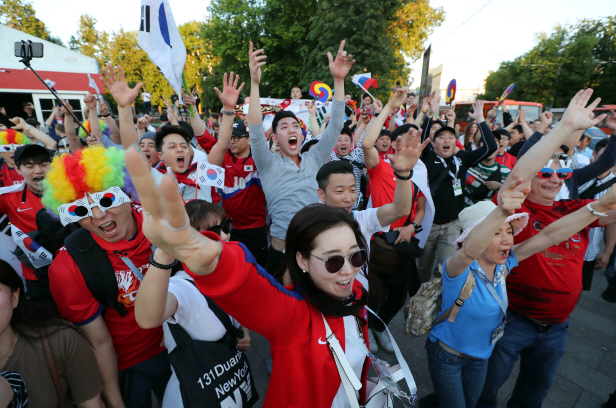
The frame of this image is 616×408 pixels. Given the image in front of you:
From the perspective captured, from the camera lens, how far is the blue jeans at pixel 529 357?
2256 millimetres

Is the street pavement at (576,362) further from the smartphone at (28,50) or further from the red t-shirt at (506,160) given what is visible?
the smartphone at (28,50)

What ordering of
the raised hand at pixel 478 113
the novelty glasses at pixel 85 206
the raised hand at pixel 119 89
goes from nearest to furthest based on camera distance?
the novelty glasses at pixel 85 206 → the raised hand at pixel 119 89 → the raised hand at pixel 478 113

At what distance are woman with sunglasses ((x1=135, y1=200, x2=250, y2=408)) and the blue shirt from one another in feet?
4.25

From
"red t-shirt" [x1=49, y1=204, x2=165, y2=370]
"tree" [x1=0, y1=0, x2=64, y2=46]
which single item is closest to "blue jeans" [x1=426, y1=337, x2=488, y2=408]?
"red t-shirt" [x1=49, y1=204, x2=165, y2=370]

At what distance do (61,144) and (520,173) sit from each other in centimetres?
812

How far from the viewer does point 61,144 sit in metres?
6.57

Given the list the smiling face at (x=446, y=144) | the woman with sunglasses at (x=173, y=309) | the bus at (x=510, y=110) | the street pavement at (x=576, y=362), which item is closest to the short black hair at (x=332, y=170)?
the woman with sunglasses at (x=173, y=309)

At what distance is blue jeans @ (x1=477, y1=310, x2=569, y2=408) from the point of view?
226cm

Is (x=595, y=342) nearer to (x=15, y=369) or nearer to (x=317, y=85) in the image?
(x=15, y=369)

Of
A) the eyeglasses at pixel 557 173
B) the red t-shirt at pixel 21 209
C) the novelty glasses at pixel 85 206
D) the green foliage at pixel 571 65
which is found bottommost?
the red t-shirt at pixel 21 209

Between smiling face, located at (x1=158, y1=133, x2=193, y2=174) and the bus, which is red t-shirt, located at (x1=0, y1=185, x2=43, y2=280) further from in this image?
the bus

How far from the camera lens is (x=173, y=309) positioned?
53.6 inches

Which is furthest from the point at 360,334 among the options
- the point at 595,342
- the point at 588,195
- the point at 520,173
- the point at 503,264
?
the point at 588,195

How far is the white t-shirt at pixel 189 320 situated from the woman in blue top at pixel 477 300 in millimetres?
1419
